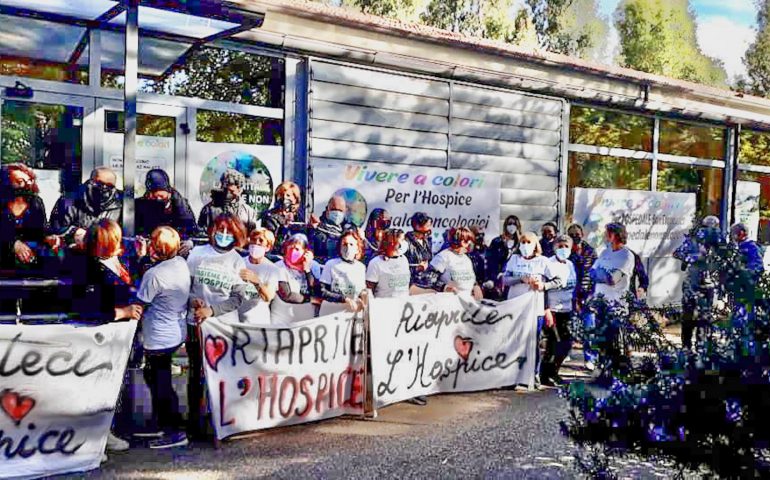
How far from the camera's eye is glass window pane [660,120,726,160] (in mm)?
14078

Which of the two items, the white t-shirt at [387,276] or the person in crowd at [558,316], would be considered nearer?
the white t-shirt at [387,276]

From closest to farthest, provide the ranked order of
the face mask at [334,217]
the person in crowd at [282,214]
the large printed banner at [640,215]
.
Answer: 1. the person in crowd at [282,214]
2. the face mask at [334,217]
3. the large printed banner at [640,215]

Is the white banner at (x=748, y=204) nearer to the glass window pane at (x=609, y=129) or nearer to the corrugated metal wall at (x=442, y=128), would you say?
the glass window pane at (x=609, y=129)

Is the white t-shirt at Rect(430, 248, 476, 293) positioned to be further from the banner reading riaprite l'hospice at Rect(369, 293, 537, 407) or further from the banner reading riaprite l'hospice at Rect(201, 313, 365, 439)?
the banner reading riaprite l'hospice at Rect(201, 313, 365, 439)

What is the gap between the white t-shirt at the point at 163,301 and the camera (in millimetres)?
5367

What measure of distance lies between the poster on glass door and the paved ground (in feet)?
11.8

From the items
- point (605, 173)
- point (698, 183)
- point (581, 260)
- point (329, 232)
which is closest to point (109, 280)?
point (329, 232)

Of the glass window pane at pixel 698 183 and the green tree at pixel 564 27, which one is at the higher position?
the green tree at pixel 564 27

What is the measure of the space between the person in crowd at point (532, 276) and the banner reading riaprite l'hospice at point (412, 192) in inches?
105

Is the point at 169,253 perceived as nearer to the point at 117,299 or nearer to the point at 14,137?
the point at 117,299

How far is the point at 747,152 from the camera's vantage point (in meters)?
15.9

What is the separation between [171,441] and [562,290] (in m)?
4.08

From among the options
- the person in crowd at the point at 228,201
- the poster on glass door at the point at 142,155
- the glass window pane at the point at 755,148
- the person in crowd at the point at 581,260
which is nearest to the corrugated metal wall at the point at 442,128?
the poster on glass door at the point at 142,155

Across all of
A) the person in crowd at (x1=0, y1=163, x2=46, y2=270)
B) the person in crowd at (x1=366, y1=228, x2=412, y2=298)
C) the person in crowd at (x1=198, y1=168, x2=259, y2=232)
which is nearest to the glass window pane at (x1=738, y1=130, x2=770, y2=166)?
the person in crowd at (x1=366, y1=228, x2=412, y2=298)
